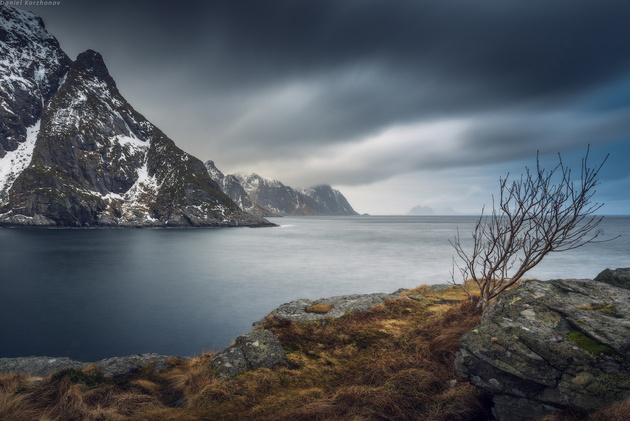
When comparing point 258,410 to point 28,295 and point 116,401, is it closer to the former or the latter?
point 116,401

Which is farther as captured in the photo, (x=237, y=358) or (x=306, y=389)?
(x=237, y=358)

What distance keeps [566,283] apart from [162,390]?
11.9 metres

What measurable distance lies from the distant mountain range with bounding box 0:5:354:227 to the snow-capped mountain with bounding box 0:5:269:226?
0.46 meters

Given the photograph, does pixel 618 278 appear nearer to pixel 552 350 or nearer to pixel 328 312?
pixel 552 350

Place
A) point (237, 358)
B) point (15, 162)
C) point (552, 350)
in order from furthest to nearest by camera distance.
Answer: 1. point (15, 162)
2. point (237, 358)
3. point (552, 350)

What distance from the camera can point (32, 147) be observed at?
6230 inches

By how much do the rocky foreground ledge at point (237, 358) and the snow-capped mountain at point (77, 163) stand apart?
147071 millimetres

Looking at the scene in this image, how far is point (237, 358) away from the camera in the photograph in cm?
824

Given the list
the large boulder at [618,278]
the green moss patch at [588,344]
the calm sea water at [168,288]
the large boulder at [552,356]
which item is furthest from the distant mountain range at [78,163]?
the green moss patch at [588,344]

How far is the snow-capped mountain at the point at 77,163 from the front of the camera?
124 meters

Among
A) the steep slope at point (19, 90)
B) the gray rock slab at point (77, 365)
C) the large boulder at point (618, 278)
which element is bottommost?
the gray rock slab at point (77, 365)

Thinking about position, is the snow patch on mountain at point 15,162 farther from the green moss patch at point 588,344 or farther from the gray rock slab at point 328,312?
the green moss patch at point 588,344

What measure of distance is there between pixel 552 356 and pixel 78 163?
657ft

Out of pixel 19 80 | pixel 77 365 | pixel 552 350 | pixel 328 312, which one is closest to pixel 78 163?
pixel 19 80
